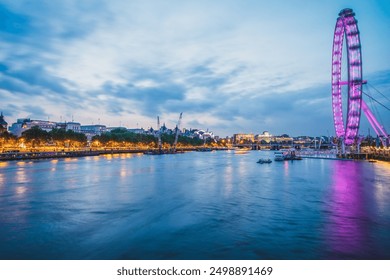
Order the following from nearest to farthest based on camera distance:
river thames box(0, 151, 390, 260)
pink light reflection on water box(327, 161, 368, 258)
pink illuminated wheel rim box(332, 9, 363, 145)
→ 1. river thames box(0, 151, 390, 260)
2. pink light reflection on water box(327, 161, 368, 258)
3. pink illuminated wheel rim box(332, 9, 363, 145)

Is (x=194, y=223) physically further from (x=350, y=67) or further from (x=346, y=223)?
(x=350, y=67)

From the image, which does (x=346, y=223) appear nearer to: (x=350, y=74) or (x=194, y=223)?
(x=194, y=223)

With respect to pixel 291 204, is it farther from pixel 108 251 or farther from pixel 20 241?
pixel 20 241

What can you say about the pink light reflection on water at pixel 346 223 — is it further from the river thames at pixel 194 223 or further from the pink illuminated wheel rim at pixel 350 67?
the pink illuminated wheel rim at pixel 350 67

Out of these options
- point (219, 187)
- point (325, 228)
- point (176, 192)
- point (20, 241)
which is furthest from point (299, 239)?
point (219, 187)

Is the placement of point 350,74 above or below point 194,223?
above

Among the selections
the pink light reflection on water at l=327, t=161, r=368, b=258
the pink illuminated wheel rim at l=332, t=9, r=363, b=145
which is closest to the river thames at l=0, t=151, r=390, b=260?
the pink light reflection on water at l=327, t=161, r=368, b=258

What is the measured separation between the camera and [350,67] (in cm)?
6100

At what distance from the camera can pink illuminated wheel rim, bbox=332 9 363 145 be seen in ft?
196

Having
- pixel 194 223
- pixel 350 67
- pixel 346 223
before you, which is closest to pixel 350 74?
pixel 350 67

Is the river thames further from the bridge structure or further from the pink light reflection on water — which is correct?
the bridge structure

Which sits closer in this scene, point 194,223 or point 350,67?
point 194,223

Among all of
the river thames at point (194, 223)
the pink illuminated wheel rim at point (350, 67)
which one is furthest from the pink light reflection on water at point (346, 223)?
the pink illuminated wheel rim at point (350, 67)
